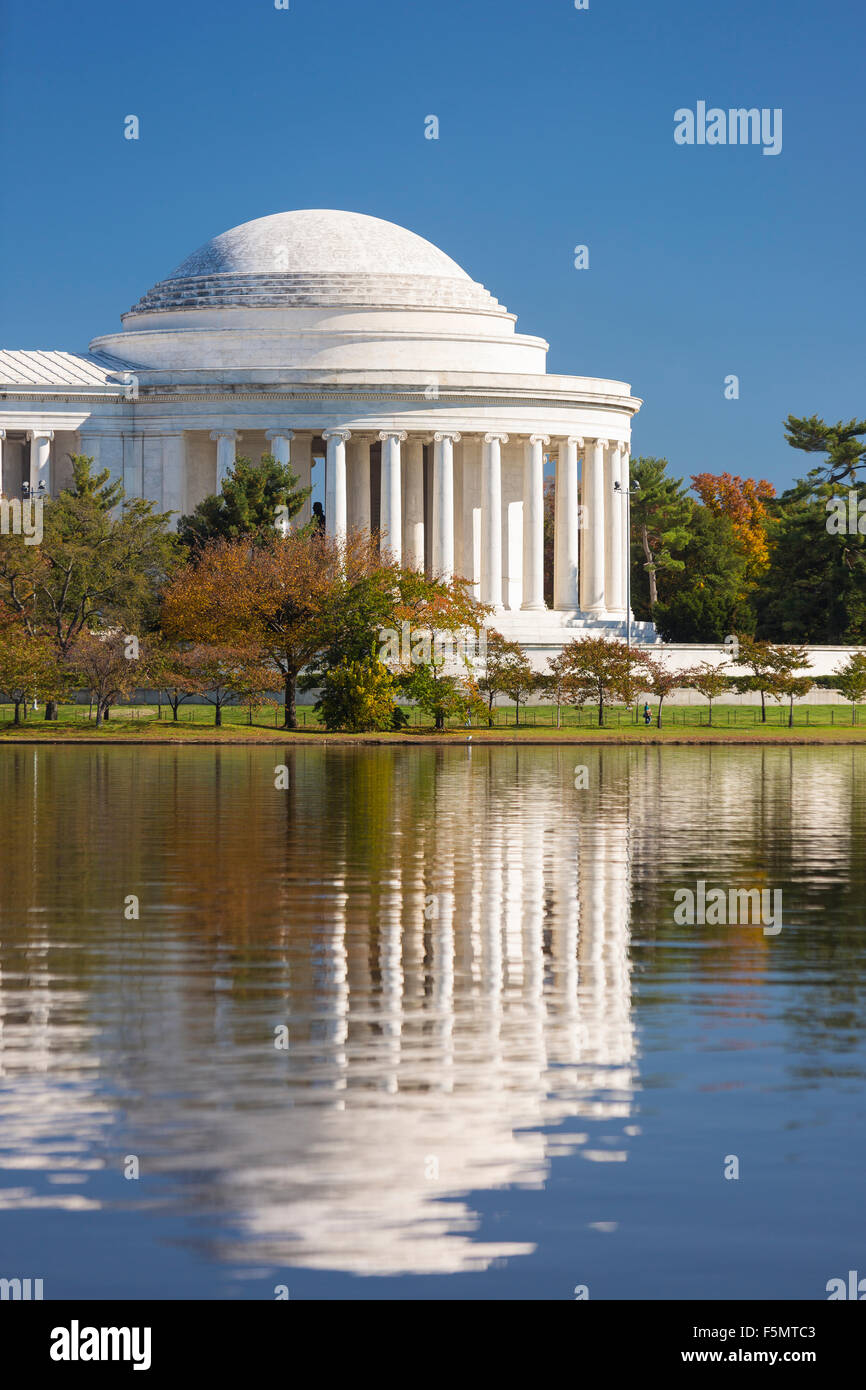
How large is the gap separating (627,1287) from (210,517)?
82.6 meters

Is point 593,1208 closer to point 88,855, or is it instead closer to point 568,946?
point 568,946

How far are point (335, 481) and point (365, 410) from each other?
3918mm

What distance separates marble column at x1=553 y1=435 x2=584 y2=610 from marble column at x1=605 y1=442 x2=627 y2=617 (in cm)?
254

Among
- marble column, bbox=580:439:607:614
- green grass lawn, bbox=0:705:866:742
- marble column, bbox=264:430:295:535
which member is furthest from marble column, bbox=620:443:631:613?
green grass lawn, bbox=0:705:866:742

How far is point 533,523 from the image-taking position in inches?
4309

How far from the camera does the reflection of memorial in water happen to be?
10.8 m

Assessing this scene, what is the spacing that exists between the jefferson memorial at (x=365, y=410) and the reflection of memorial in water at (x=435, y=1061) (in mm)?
77351

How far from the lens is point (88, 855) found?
1118 inches

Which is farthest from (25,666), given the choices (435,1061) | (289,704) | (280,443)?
(435,1061)

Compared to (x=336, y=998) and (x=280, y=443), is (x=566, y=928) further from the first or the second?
(x=280, y=443)

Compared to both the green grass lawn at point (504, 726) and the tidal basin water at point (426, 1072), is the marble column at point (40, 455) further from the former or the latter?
the tidal basin water at point (426, 1072)

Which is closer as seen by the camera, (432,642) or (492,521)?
(432,642)

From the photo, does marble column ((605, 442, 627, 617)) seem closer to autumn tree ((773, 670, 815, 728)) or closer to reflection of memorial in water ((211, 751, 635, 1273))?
autumn tree ((773, 670, 815, 728))
